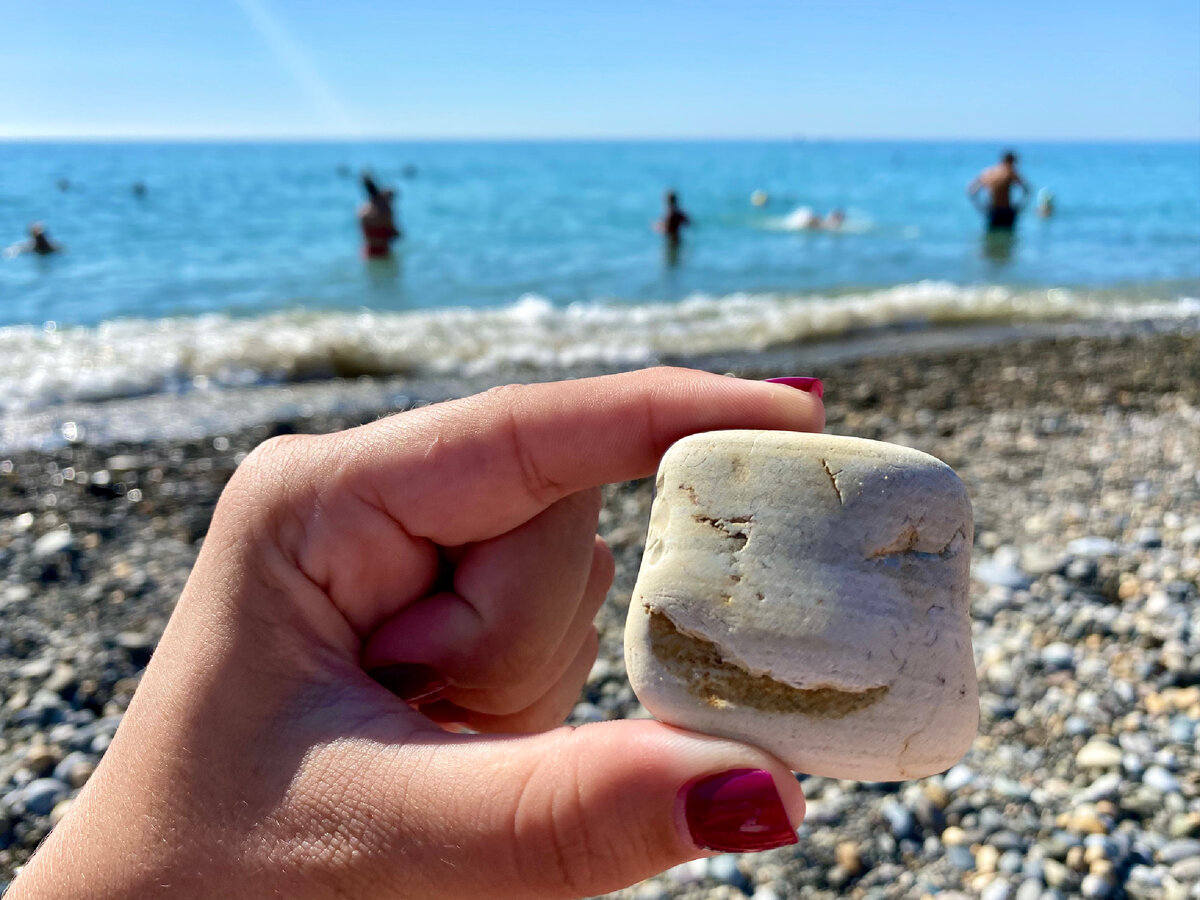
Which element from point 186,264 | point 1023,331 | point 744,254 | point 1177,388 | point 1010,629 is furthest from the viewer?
point 744,254

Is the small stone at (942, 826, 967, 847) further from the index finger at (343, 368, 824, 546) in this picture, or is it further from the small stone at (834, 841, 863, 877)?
the index finger at (343, 368, 824, 546)

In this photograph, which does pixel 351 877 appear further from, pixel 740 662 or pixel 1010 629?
pixel 1010 629

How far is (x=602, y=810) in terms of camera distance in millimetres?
1262

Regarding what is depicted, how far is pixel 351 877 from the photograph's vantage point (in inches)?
52.8

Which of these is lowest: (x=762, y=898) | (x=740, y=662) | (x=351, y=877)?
(x=762, y=898)

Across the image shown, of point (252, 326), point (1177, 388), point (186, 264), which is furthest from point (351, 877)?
point (186, 264)

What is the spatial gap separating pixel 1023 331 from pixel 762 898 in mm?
10126

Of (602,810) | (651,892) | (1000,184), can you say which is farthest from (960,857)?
(1000,184)

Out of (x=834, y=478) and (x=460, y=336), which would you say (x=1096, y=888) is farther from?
(x=460, y=336)

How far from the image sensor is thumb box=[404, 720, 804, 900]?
4.15ft

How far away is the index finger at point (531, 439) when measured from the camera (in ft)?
5.50

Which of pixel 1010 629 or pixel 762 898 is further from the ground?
pixel 1010 629

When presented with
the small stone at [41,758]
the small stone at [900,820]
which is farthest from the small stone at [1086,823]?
the small stone at [41,758]

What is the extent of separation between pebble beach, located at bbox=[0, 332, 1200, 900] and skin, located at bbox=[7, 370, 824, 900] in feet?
5.08
